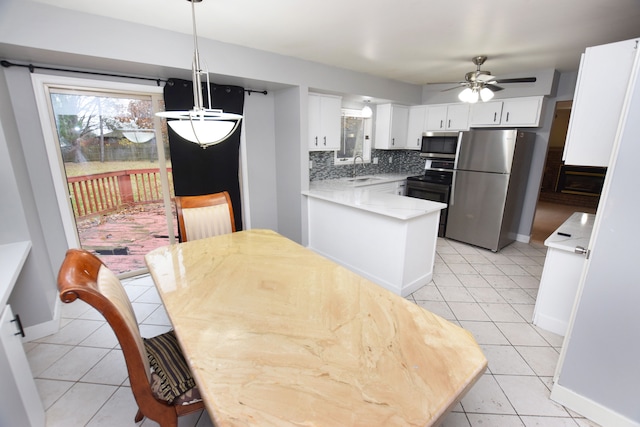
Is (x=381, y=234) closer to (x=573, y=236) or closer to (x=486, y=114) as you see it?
(x=573, y=236)

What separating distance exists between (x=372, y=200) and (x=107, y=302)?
2418mm

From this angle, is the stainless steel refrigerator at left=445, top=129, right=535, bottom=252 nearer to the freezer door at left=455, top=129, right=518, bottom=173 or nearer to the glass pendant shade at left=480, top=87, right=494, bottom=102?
the freezer door at left=455, top=129, right=518, bottom=173

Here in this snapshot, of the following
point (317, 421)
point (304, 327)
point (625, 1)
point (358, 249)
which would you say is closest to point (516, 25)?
point (625, 1)

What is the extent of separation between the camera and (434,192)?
427 cm

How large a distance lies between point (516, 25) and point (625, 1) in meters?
0.57

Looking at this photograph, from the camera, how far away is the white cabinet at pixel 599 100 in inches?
59.7

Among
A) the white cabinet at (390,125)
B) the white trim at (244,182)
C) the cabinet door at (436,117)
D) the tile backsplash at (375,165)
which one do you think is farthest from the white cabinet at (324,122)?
the cabinet door at (436,117)

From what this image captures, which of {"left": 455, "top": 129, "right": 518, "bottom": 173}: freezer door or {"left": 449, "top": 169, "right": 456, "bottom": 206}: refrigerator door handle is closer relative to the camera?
{"left": 455, "top": 129, "right": 518, "bottom": 173}: freezer door

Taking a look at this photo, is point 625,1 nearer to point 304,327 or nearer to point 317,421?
point 304,327

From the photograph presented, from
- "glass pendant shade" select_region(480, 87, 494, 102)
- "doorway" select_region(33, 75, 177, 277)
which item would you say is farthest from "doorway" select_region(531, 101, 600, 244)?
"doorway" select_region(33, 75, 177, 277)

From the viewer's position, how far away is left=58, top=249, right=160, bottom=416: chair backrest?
92cm

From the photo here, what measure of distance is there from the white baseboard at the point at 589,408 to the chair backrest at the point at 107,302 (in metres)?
2.08

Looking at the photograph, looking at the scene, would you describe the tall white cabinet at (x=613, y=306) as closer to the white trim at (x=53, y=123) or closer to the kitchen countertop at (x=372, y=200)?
the kitchen countertop at (x=372, y=200)

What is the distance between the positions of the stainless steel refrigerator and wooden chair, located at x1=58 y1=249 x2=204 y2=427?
12.7 ft
